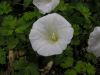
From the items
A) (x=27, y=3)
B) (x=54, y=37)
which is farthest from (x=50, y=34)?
(x=27, y=3)

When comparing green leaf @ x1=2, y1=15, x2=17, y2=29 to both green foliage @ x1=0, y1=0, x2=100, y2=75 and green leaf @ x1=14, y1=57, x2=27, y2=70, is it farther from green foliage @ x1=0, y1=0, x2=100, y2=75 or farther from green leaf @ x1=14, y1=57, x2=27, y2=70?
green leaf @ x1=14, y1=57, x2=27, y2=70

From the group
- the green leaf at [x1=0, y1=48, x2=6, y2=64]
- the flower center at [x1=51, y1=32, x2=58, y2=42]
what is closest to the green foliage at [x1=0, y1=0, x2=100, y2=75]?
the green leaf at [x1=0, y1=48, x2=6, y2=64]

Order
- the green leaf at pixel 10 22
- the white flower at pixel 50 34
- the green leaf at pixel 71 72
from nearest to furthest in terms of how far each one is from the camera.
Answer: the white flower at pixel 50 34 → the green leaf at pixel 71 72 → the green leaf at pixel 10 22

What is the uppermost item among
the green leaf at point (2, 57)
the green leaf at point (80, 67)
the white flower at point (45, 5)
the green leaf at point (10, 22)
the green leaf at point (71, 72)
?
the white flower at point (45, 5)

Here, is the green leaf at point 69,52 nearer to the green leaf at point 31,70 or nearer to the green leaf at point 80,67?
the green leaf at point 80,67

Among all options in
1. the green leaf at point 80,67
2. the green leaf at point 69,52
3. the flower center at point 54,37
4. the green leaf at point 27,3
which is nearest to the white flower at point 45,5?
the green leaf at point 27,3

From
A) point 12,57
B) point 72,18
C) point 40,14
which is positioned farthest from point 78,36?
point 12,57
